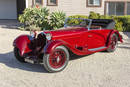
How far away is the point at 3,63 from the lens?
655cm

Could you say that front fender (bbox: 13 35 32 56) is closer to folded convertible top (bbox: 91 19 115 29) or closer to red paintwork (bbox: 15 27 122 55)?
red paintwork (bbox: 15 27 122 55)

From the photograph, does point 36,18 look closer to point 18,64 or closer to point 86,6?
point 86,6

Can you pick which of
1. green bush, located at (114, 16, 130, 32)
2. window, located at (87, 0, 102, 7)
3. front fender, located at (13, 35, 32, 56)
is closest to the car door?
front fender, located at (13, 35, 32, 56)

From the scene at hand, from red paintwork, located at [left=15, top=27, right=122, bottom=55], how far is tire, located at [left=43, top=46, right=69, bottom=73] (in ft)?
0.48

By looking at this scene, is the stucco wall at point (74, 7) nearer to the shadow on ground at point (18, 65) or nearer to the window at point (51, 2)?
the window at point (51, 2)

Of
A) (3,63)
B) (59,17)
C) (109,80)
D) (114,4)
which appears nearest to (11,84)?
(3,63)

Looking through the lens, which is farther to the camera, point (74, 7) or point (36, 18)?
point (74, 7)

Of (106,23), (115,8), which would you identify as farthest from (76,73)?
(115,8)

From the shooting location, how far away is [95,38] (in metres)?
6.92

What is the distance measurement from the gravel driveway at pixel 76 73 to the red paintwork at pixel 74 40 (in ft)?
1.46

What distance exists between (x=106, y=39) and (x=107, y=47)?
28 centimetres

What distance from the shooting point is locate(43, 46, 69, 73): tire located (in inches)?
215

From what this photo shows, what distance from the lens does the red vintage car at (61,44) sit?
220 inches

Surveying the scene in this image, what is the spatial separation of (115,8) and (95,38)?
9686mm
